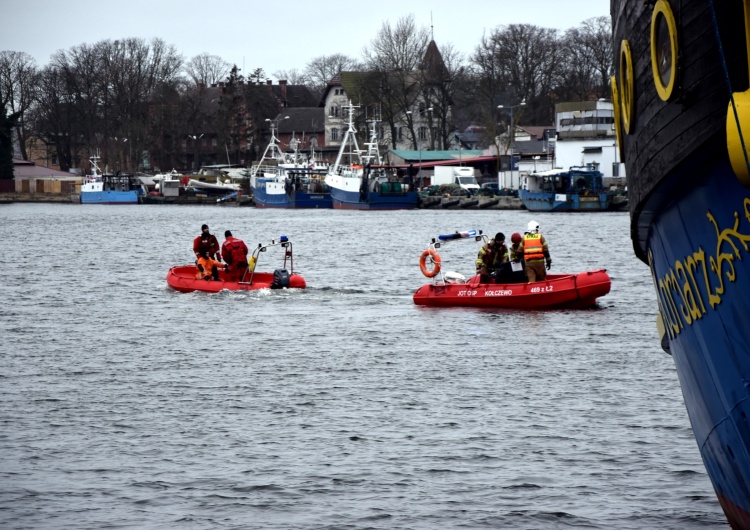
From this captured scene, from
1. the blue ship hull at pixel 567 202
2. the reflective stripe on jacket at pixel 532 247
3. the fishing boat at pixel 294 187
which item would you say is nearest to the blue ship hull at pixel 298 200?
the fishing boat at pixel 294 187

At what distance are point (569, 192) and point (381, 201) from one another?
18.1 m

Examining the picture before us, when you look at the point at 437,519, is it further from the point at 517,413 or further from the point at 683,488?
the point at 517,413

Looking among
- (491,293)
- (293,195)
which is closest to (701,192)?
(491,293)

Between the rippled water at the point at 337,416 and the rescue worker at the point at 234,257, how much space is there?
2.33 feet

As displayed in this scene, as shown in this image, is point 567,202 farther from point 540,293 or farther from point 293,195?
point 540,293

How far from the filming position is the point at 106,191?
126 metres

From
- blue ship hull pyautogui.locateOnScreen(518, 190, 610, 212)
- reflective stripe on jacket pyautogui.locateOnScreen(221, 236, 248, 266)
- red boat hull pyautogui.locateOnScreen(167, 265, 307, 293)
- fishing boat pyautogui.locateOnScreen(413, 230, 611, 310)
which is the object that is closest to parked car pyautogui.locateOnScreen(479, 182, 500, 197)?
blue ship hull pyautogui.locateOnScreen(518, 190, 610, 212)

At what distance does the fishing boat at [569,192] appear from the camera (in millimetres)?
81875

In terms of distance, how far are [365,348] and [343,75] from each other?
115695 millimetres

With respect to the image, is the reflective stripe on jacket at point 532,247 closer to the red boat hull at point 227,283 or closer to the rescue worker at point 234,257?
the rescue worker at point 234,257

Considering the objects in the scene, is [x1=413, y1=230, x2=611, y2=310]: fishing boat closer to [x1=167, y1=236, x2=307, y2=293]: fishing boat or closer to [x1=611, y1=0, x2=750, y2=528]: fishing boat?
[x1=167, y1=236, x2=307, y2=293]: fishing boat

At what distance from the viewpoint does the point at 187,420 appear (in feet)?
52.9

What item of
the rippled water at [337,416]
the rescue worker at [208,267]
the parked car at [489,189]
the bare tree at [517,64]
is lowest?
the rippled water at [337,416]

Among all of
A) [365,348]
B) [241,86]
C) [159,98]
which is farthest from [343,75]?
[365,348]
